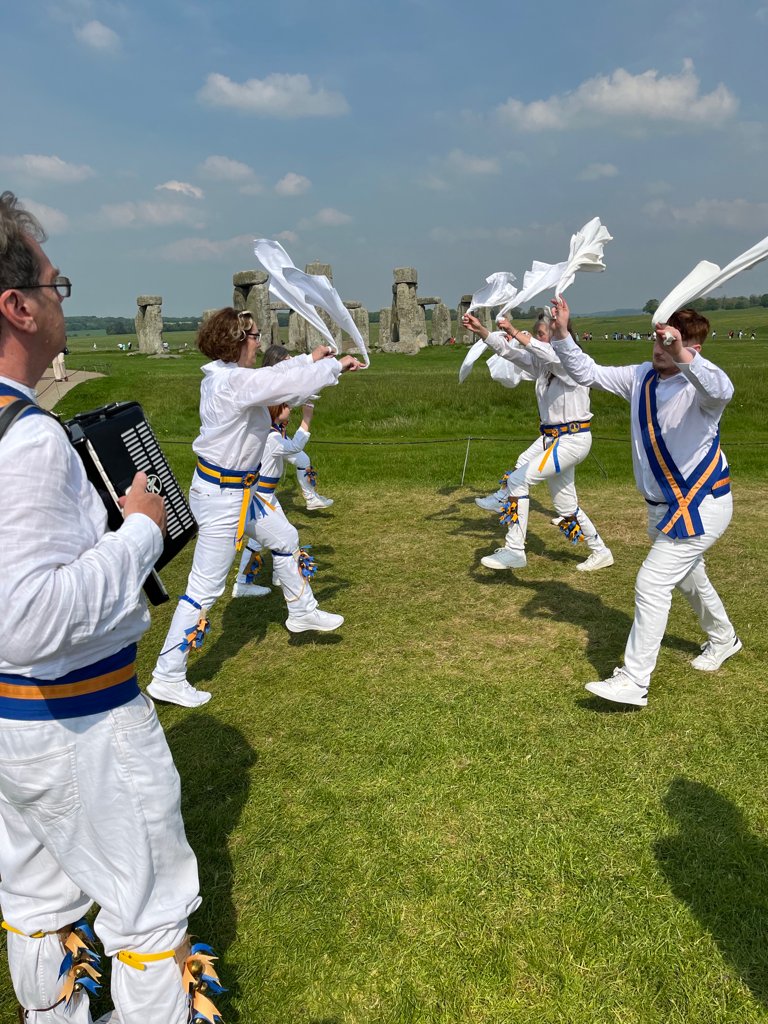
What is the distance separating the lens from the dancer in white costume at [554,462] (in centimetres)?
721

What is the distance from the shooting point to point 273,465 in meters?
6.94

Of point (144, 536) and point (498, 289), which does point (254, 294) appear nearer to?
point (498, 289)

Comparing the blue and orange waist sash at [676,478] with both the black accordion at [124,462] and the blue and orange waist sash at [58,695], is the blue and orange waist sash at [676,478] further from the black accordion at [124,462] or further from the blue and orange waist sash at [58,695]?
the blue and orange waist sash at [58,695]

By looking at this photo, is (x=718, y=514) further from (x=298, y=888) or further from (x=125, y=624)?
(x=125, y=624)

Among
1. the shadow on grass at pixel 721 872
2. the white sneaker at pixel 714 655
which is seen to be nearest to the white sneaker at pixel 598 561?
the white sneaker at pixel 714 655

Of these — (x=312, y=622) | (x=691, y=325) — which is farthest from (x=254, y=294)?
(x=691, y=325)

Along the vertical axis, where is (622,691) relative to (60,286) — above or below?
below

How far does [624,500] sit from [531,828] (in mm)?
7539

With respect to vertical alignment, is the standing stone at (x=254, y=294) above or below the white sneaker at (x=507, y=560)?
above

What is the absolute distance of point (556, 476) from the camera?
7441 millimetres

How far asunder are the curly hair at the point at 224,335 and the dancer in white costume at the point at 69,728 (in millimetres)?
2846

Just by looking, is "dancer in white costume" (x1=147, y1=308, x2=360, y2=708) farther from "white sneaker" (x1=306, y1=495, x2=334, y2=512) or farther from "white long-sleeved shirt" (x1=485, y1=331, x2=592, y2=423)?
"white sneaker" (x1=306, y1=495, x2=334, y2=512)

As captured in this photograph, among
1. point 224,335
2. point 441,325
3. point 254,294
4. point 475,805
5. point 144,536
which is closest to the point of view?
point 144,536

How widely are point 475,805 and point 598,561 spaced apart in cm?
429
